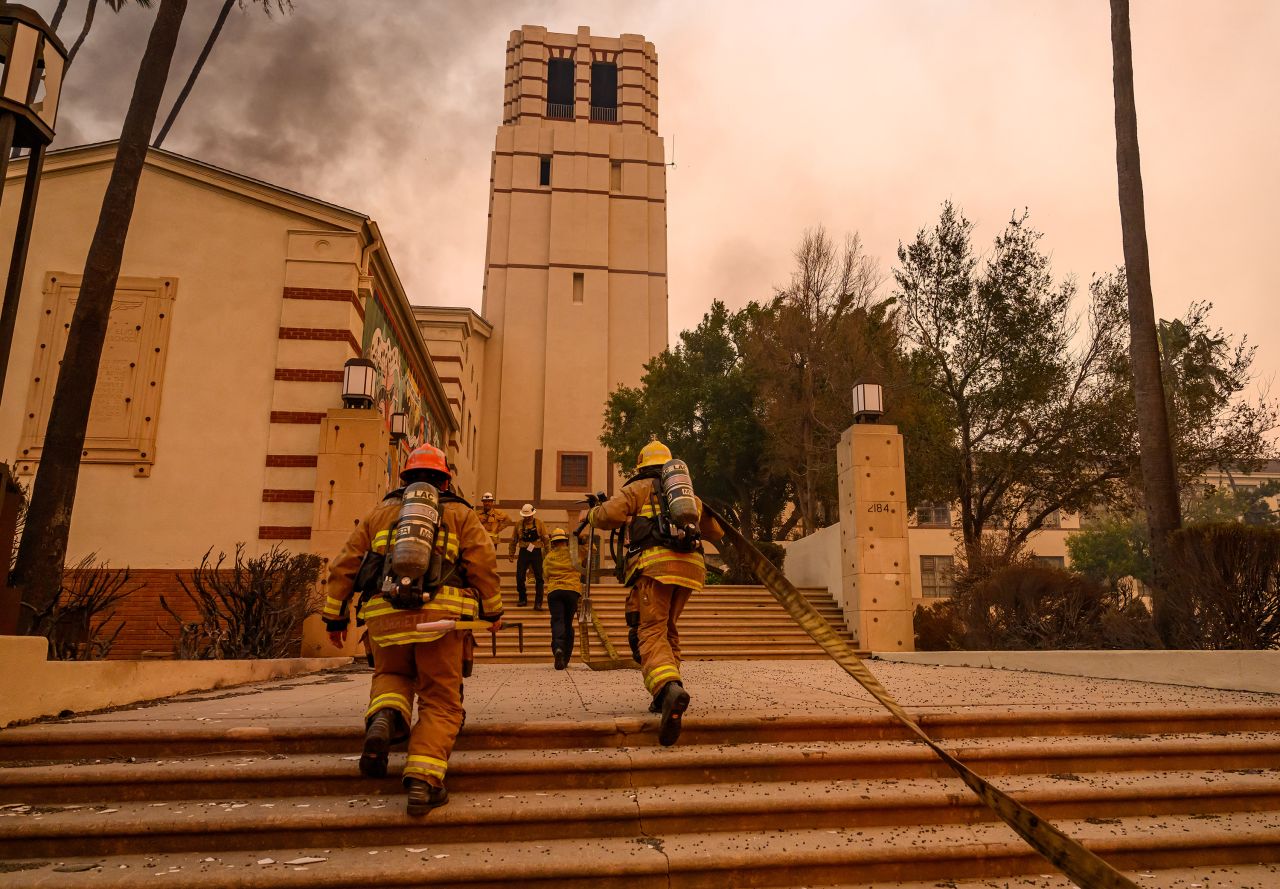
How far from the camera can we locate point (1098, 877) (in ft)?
9.25

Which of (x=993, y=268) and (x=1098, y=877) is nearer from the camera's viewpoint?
(x=1098, y=877)

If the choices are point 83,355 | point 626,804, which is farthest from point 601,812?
point 83,355

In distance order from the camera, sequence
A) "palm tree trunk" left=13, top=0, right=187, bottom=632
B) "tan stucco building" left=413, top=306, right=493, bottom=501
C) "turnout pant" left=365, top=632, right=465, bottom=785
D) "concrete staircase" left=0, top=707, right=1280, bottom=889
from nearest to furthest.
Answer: "concrete staircase" left=0, top=707, right=1280, bottom=889 < "turnout pant" left=365, top=632, right=465, bottom=785 < "palm tree trunk" left=13, top=0, right=187, bottom=632 < "tan stucco building" left=413, top=306, right=493, bottom=501

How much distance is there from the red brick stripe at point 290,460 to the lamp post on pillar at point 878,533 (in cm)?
995

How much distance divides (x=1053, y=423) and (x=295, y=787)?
68.3ft

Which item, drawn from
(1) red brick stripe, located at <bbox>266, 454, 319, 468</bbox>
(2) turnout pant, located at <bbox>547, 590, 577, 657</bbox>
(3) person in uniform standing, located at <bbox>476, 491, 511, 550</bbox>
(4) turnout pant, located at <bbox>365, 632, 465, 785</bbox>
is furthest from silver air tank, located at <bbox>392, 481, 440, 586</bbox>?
(1) red brick stripe, located at <bbox>266, 454, 319, 468</bbox>

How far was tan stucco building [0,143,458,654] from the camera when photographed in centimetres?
1382

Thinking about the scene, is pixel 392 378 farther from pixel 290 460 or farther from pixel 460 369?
pixel 460 369

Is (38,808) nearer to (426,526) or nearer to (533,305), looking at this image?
(426,526)

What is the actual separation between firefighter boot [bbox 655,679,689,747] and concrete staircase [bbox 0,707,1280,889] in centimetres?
10

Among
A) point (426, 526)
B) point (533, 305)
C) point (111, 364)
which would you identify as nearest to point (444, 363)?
point (533, 305)

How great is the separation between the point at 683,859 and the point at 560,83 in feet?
147

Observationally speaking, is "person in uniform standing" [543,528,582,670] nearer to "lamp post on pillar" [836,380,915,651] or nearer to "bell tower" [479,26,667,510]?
"lamp post on pillar" [836,380,915,651]

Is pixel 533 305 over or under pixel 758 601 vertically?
over
